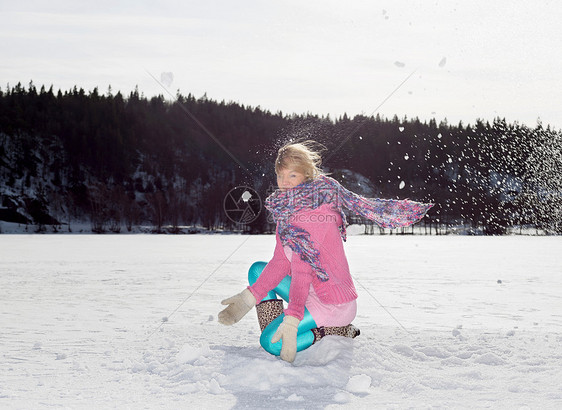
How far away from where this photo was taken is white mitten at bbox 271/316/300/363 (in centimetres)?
377

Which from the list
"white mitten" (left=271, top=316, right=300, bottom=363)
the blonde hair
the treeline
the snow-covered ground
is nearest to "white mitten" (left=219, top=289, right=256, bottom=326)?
the snow-covered ground

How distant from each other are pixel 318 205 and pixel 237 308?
3.10ft

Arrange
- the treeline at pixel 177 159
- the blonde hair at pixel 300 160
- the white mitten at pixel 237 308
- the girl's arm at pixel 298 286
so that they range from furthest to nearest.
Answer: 1. the treeline at pixel 177 159
2. the white mitten at pixel 237 308
3. the blonde hair at pixel 300 160
4. the girl's arm at pixel 298 286

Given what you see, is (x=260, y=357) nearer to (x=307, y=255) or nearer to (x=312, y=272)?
(x=312, y=272)

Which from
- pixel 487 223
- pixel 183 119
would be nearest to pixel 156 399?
pixel 487 223

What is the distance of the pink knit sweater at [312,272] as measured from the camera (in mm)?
3787

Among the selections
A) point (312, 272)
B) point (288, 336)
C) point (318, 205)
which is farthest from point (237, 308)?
point (318, 205)

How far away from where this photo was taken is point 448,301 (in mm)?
9031

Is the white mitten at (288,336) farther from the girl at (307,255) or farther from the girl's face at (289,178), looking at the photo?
the girl's face at (289,178)

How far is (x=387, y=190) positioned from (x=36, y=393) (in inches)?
5020

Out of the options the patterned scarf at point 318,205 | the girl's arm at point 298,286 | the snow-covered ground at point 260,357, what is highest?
the patterned scarf at point 318,205

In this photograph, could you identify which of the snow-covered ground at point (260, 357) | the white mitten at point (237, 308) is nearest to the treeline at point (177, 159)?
the snow-covered ground at point (260, 357)

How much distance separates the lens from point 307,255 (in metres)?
3.80

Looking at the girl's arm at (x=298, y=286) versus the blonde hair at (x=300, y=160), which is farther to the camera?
the blonde hair at (x=300, y=160)
